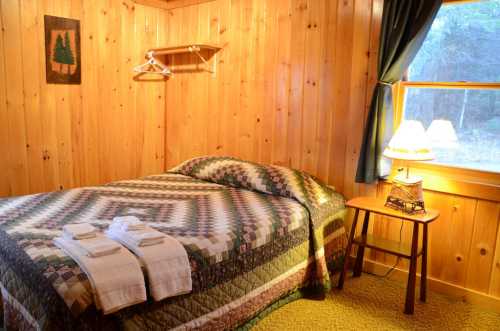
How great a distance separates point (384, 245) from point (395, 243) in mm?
101

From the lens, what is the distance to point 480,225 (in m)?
2.48

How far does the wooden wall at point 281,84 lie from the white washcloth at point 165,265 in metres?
1.55

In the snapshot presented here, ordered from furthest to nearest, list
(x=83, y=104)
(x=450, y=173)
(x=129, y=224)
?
(x=83, y=104) → (x=450, y=173) → (x=129, y=224)

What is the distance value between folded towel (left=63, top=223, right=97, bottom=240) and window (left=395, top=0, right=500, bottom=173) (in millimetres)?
1947

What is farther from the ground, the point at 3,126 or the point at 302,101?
the point at 302,101

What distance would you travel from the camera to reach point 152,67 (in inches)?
152

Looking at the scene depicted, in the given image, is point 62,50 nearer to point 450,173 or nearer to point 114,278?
point 114,278

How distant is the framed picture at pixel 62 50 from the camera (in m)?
3.13

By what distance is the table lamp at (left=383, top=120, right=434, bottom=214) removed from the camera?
92.9 inches

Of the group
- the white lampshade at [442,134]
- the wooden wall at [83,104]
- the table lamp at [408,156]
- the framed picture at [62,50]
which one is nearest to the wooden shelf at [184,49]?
the wooden wall at [83,104]

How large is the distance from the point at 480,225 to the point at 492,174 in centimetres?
31

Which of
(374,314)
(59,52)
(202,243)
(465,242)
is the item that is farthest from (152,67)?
(465,242)

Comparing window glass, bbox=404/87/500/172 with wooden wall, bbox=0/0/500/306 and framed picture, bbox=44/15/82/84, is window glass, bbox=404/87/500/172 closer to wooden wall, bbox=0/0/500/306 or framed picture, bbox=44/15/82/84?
wooden wall, bbox=0/0/500/306

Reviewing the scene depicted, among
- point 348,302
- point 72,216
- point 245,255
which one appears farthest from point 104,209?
point 348,302
